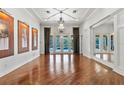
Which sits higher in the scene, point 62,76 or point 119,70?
point 119,70

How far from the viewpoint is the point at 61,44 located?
17109 millimetres

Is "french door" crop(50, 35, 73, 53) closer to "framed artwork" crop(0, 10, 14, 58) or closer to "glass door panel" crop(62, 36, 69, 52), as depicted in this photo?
"glass door panel" crop(62, 36, 69, 52)

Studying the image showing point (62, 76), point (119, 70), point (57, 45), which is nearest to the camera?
point (62, 76)

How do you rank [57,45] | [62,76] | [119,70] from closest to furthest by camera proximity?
[62,76] → [119,70] → [57,45]

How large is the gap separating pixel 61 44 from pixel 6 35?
10876mm

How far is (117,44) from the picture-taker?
670 cm

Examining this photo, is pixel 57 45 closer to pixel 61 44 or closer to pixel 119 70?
pixel 61 44

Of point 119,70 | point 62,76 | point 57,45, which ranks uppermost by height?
point 57,45

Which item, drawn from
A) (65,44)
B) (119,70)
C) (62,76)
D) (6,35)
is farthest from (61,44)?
(62,76)

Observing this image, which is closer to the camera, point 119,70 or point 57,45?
point 119,70

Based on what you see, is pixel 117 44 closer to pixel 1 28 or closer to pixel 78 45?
pixel 1 28

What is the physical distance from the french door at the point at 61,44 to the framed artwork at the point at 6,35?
32.0 feet

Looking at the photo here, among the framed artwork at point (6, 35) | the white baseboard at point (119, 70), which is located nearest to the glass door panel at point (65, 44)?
the framed artwork at point (6, 35)
